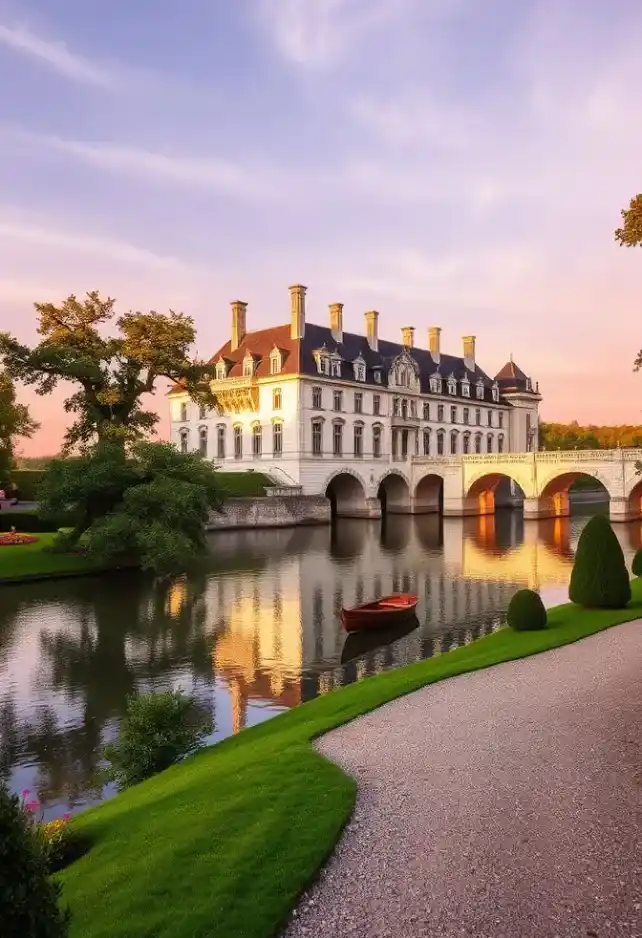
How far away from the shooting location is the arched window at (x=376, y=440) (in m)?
78.3

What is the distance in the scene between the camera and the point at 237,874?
719 centimetres

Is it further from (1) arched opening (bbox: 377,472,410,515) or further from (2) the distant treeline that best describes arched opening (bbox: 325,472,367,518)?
(2) the distant treeline

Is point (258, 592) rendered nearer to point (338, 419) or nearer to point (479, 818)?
point (479, 818)

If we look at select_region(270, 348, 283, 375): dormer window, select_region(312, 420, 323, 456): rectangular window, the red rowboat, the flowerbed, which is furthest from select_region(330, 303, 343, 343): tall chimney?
the red rowboat

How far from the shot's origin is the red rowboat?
24.5m

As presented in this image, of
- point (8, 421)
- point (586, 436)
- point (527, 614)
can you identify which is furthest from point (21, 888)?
point (586, 436)

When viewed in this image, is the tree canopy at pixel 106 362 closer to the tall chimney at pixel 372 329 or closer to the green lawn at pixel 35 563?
the green lawn at pixel 35 563

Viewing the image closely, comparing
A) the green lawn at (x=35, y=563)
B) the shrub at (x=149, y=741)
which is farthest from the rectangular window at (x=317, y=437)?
the shrub at (x=149, y=741)

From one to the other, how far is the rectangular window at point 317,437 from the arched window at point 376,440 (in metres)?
8.29

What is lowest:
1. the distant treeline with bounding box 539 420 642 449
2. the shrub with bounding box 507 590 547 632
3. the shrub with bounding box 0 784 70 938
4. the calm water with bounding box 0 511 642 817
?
the calm water with bounding box 0 511 642 817

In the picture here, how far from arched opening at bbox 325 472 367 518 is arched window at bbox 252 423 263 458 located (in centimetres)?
848

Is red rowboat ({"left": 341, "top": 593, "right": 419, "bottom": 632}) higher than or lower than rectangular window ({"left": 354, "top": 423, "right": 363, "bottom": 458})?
lower

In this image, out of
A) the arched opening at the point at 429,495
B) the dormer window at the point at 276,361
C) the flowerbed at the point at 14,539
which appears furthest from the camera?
the arched opening at the point at 429,495

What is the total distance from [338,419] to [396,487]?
13690mm
